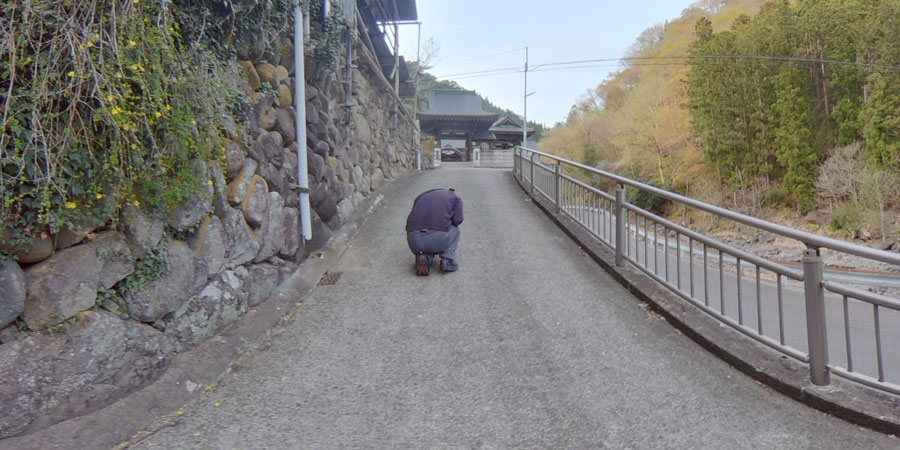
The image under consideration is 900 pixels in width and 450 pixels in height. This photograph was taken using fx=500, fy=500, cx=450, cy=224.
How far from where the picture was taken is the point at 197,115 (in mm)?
3369

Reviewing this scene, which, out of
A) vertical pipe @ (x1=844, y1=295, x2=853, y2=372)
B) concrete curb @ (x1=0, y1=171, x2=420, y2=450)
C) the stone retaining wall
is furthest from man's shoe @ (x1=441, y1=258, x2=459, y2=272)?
vertical pipe @ (x1=844, y1=295, x2=853, y2=372)

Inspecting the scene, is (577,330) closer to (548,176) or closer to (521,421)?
(521,421)

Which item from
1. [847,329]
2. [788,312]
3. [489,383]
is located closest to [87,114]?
[489,383]

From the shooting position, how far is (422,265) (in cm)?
533

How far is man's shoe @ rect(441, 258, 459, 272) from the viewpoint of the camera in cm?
544

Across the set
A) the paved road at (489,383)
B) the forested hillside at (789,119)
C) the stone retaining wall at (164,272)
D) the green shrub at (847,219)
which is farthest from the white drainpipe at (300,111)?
the green shrub at (847,219)

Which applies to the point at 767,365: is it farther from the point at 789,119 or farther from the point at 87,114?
the point at 789,119

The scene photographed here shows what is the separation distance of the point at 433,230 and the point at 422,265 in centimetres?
39

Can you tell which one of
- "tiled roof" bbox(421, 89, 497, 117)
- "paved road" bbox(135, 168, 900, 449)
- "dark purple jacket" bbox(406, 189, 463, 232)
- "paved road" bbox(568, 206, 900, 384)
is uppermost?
"tiled roof" bbox(421, 89, 497, 117)

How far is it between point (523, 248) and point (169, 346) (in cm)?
431

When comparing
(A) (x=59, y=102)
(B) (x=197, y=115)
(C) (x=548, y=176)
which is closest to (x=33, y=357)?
(A) (x=59, y=102)

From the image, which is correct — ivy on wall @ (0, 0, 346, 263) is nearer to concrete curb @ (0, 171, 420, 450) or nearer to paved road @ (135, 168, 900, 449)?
concrete curb @ (0, 171, 420, 450)

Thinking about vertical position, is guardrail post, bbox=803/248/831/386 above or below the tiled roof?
below

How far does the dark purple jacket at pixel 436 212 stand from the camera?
17.4ft
